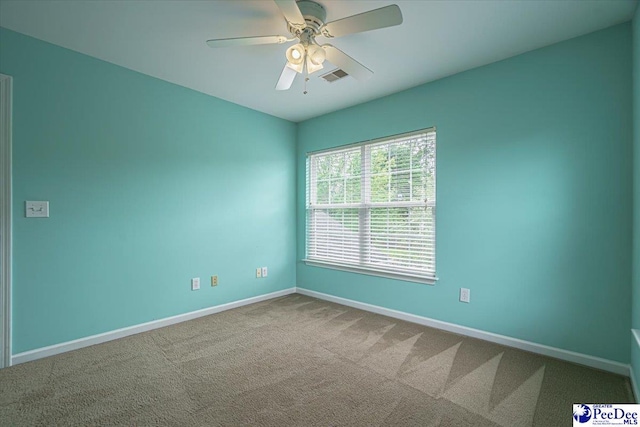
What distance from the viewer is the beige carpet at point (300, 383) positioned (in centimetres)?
168

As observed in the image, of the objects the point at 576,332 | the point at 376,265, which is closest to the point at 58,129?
the point at 376,265

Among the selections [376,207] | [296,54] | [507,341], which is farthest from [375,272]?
[296,54]

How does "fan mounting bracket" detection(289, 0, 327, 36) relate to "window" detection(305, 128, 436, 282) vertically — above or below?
above

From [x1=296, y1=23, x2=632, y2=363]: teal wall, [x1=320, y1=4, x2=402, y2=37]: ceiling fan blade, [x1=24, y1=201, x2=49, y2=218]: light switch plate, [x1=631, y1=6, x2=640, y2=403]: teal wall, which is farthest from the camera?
[x1=24, y1=201, x2=49, y2=218]: light switch plate

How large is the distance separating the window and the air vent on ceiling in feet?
2.91

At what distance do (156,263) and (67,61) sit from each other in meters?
1.90

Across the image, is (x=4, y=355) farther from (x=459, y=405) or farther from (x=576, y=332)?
(x=576, y=332)

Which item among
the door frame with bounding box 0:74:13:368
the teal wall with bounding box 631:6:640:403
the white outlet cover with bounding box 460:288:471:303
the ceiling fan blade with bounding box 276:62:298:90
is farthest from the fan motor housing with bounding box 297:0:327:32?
the white outlet cover with bounding box 460:288:471:303

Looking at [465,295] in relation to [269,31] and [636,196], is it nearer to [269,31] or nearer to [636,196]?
[636,196]

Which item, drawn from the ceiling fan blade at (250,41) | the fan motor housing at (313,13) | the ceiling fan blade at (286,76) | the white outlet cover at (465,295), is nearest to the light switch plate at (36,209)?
the ceiling fan blade at (250,41)

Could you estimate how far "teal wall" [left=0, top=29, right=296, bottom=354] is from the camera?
2311 millimetres

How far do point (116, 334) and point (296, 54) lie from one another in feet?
9.41

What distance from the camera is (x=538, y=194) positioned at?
95.3 inches

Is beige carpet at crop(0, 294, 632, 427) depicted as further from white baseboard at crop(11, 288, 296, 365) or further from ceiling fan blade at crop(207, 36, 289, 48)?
ceiling fan blade at crop(207, 36, 289, 48)
